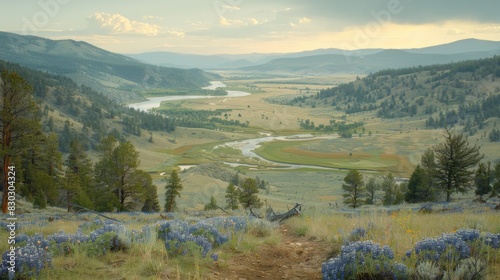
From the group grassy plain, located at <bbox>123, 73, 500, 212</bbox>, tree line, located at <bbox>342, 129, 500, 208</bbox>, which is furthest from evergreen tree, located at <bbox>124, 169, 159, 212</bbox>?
tree line, located at <bbox>342, 129, 500, 208</bbox>

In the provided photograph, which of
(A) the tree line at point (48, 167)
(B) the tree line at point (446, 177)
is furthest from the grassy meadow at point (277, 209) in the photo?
(A) the tree line at point (48, 167)

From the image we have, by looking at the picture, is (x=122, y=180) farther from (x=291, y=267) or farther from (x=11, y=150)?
(x=291, y=267)

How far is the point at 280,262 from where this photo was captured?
8.15 m

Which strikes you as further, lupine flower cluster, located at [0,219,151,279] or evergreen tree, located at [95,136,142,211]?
evergreen tree, located at [95,136,142,211]

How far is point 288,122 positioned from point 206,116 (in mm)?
42939

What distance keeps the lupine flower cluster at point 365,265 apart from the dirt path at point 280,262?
774 millimetres

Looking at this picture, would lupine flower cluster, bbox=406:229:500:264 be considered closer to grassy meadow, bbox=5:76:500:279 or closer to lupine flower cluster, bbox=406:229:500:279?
lupine flower cluster, bbox=406:229:500:279

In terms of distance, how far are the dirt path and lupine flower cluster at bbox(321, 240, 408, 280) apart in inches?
30.5

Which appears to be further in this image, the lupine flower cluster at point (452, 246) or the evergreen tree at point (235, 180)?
the evergreen tree at point (235, 180)

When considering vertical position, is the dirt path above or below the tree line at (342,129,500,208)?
above

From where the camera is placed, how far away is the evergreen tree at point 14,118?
75.9 ft

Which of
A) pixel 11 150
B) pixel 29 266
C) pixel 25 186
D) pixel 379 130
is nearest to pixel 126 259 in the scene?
pixel 29 266

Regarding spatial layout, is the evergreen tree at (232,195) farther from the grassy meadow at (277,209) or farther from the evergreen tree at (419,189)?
the evergreen tree at (419,189)

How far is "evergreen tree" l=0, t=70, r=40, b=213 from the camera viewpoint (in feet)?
75.9
